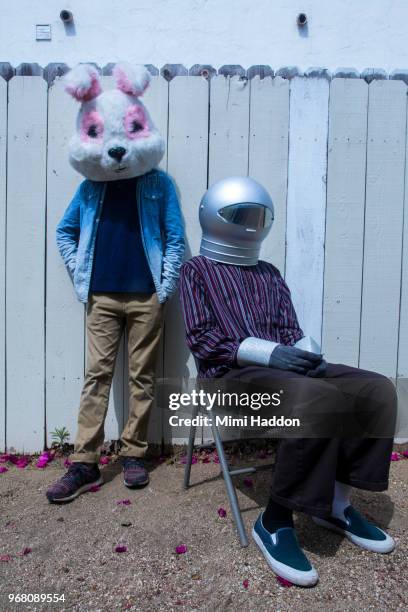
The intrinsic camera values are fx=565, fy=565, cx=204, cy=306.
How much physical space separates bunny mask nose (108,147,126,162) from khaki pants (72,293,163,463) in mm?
664

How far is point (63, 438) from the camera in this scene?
3094mm

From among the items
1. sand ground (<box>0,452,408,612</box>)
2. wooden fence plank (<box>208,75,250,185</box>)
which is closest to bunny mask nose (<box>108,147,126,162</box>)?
wooden fence plank (<box>208,75,250,185</box>)

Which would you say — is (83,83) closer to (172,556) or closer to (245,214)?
(245,214)

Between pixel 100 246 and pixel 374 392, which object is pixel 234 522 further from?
pixel 100 246

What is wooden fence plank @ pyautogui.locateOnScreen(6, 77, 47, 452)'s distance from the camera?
9.69ft

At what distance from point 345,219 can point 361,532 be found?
5.21 feet

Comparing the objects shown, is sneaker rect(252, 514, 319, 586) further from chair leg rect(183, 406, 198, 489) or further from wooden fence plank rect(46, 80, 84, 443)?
wooden fence plank rect(46, 80, 84, 443)

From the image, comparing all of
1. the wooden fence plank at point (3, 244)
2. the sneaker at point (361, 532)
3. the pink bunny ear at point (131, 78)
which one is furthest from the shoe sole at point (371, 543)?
the pink bunny ear at point (131, 78)

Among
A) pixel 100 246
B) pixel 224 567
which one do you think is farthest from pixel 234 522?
pixel 100 246

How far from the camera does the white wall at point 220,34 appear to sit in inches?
182

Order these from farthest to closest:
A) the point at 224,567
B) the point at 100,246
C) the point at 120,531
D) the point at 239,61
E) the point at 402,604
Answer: the point at 239,61, the point at 100,246, the point at 120,531, the point at 224,567, the point at 402,604

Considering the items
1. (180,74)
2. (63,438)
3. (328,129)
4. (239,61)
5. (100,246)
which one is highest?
(239,61)

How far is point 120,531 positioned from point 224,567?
19.6 inches

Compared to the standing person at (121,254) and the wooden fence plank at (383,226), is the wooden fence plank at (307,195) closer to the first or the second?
the wooden fence plank at (383,226)
